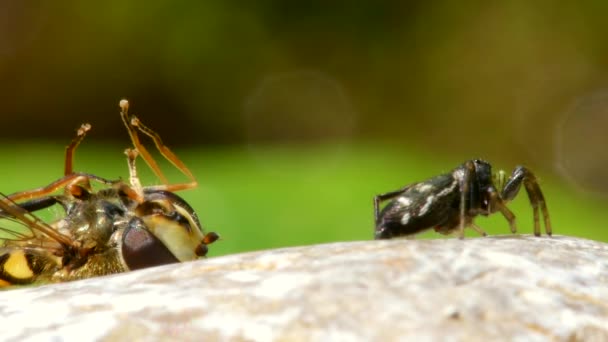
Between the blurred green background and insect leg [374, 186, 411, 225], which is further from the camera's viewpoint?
the blurred green background

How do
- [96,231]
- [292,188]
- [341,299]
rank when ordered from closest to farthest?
[341,299]
[96,231]
[292,188]

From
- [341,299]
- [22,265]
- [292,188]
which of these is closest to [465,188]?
[341,299]

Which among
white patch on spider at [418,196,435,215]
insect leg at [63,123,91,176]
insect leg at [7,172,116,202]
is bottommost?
white patch on spider at [418,196,435,215]

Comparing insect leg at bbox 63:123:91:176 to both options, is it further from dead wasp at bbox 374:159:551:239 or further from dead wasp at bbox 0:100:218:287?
dead wasp at bbox 374:159:551:239

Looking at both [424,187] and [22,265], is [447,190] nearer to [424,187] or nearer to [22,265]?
[424,187]

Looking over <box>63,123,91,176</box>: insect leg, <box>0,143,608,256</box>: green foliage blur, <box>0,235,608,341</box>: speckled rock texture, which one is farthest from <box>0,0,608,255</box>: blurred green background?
<box>0,235,608,341</box>: speckled rock texture
